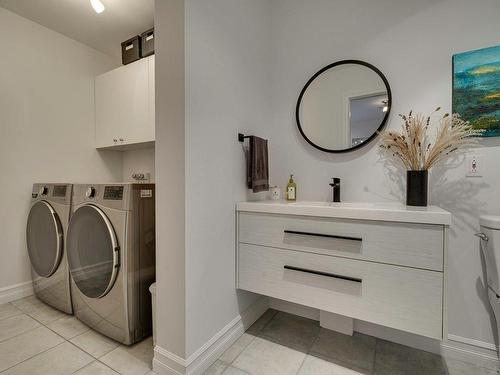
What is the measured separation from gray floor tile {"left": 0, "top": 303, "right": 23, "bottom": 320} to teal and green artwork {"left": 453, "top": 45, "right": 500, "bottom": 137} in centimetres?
338

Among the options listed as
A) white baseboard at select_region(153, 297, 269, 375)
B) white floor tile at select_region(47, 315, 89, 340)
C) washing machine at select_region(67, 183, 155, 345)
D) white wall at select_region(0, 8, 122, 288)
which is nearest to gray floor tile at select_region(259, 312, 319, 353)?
white baseboard at select_region(153, 297, 269, 375)

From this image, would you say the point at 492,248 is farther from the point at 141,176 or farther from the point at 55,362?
the point at 141,176

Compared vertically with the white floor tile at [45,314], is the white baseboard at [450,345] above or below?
above

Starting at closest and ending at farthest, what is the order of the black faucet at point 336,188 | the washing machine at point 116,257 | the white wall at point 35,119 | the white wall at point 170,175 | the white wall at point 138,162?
the white wall at point 170,175
the washing machine at point 116,257
the black faucet at point 336,188
the white wall at point 35,119
the white wall at point 138,162

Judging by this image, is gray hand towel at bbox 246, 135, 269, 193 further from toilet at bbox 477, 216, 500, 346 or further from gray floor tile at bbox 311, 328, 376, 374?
toilet at bbox 477, 216, 500, 346

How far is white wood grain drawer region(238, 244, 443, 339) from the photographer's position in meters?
1.09

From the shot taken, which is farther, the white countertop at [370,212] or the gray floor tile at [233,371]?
the gray floor tile at [233,371]

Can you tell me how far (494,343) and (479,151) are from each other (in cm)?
107

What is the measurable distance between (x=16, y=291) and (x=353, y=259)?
2.76 metres

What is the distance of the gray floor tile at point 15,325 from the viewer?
5.22 feet

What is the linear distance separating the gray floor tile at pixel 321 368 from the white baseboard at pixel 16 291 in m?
2.42

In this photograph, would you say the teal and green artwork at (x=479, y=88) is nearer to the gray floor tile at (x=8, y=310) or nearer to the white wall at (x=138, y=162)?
the white wall at (x=138, y=162)

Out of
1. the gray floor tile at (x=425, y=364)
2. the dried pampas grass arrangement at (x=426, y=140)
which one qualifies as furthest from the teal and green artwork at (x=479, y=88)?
the gray floor tile at (x=425, y=364)

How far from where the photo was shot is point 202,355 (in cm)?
129
